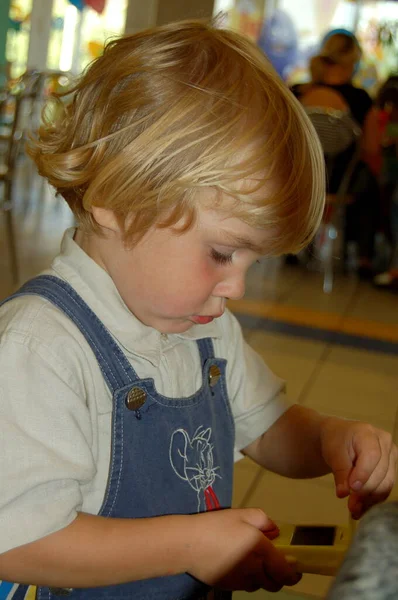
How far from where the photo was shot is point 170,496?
82cm

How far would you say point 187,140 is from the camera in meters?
0.75

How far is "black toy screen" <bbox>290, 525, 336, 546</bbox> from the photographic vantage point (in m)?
0.70

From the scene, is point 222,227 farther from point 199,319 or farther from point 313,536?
point 313,536

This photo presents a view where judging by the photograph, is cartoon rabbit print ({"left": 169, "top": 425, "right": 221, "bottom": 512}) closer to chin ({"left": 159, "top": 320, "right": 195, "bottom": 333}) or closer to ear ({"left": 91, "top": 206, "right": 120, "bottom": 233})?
chin ({"left": 159, "top": 320, "right": 195, "bottom": 333})

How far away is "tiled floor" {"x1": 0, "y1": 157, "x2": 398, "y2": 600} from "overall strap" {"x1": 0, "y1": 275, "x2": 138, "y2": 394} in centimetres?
37

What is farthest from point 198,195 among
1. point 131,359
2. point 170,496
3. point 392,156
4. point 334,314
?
point 392,156

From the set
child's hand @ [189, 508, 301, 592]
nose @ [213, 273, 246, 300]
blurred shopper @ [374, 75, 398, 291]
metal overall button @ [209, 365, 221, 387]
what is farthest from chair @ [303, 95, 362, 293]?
child's hand @ [189, 508, 301, 592]

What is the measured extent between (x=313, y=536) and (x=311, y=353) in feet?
6.79

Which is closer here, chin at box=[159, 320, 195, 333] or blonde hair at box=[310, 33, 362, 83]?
chin at box=[159, 320, 195, 333]

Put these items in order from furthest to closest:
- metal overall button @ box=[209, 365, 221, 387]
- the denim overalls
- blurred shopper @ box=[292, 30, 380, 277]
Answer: blurred shopper @ box=[292, 30, 380, 277] < metal overall button @ box=[209, 365, 221, 387] < the denim overalls

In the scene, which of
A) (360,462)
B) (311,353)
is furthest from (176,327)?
(311,353)

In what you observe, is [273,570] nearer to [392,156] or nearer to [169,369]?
[169,369]

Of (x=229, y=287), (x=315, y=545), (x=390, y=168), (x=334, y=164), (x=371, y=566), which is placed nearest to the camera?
(x=371, y=566)

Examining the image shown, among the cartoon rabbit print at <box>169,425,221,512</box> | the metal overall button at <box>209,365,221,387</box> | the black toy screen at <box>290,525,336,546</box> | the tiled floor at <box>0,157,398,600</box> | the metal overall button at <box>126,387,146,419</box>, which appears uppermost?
the metal overall button at <box>126,387,146,419</box>
